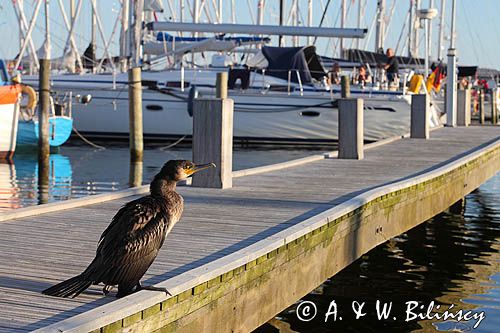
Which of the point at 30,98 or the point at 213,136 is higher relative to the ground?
the point at 30,98

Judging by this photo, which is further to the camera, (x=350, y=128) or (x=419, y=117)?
(x=419, y=117)

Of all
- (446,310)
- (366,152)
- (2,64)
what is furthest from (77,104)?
(446,310)

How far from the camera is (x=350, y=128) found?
18141mm

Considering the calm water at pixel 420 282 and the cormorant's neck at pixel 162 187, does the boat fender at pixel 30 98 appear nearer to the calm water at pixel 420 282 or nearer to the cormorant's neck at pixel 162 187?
the calm water at pixel 420 282

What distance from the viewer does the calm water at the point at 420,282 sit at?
32.6 feet

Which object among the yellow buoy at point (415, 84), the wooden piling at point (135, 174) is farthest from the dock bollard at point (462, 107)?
the wooden piling at point (135, 174)

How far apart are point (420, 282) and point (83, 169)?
14633mm

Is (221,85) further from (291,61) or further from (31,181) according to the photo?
(291,61)

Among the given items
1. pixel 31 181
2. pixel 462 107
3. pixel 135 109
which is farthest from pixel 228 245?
pixel 462 107

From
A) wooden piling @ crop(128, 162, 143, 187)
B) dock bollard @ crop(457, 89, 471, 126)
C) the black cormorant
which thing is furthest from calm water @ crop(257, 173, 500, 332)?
dock bollard @ crop(457, 89, 471, 126)

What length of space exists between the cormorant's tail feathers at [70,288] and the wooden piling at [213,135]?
6419mm

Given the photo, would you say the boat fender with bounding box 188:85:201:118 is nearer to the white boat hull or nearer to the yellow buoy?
the white boat hull

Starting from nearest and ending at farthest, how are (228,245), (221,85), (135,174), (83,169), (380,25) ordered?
(228,245) < (221,85) < (135,174) < (83,169) < (380,25)

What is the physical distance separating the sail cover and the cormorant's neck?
2696 cm
